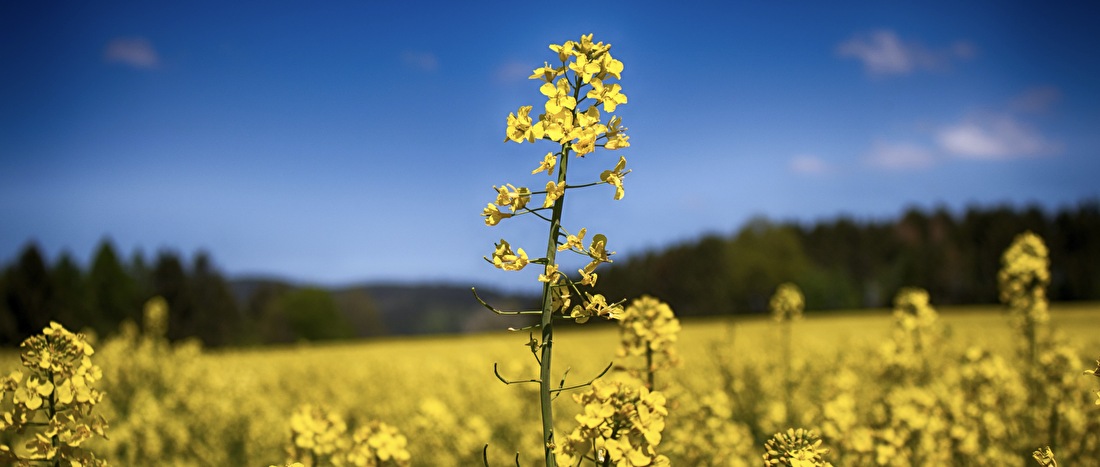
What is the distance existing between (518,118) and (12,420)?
1.92 m

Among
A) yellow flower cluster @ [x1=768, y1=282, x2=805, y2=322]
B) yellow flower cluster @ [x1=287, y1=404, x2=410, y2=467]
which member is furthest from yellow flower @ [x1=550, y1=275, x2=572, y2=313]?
yellow flower cluster @ [x1=768, y1=282, x2=805, y2=322]

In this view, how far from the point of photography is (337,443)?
3.46 metres

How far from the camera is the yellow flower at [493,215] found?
207cm

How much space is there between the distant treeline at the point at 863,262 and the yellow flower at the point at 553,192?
134ft

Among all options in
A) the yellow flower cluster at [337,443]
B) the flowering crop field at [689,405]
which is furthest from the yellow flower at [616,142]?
the yellow flower cluster at [337,443]

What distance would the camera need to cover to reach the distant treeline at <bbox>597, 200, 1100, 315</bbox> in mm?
46469

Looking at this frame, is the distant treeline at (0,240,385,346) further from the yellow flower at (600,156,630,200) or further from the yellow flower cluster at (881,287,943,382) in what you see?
the yellow flower at (600,156,630,200)

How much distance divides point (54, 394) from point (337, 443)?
1.23 meters

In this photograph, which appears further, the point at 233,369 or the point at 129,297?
the point at 129,297

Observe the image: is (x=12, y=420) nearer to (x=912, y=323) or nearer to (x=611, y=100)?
(x=611, y=100)

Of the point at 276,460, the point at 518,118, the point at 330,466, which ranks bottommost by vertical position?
the point at 276,460

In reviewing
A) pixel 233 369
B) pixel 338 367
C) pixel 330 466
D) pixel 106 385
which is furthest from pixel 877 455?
pixel 338 367

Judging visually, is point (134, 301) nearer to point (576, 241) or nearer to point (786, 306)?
point (786, 306)

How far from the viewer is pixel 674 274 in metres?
52.6
